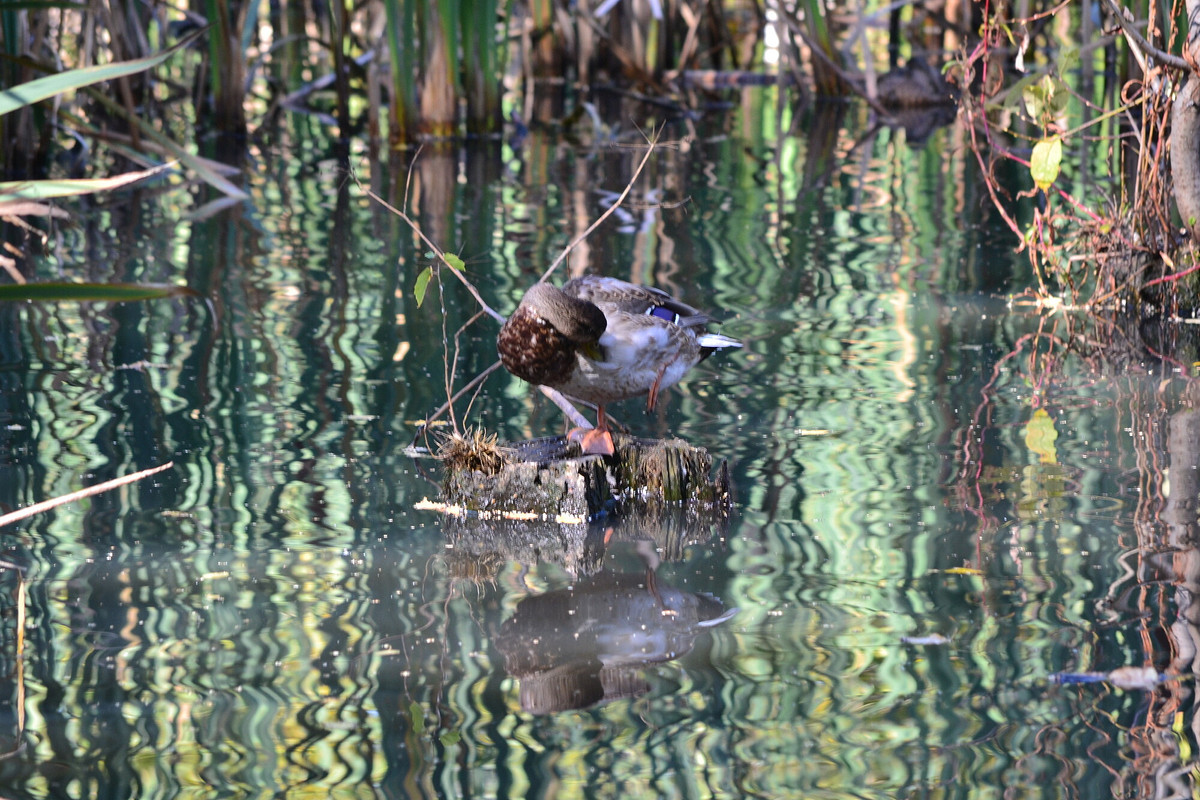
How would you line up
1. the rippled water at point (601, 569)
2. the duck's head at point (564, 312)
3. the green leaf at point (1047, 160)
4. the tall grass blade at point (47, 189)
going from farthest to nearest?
1. the green leaf at point (1047, 160)
2. the duck's head at point (564, 312)
3. the tall grass blade at point (47, 189)
4. the rippled water at point (601, 569)

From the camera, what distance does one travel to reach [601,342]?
362cm

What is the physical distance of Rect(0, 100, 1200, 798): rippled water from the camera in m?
2.56

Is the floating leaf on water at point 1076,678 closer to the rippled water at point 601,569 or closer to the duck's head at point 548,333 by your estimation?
the rippled water at point 601,569

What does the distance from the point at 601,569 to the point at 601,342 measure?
21.0 inches

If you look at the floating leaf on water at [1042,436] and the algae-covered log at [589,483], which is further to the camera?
the floating leaf on water at [1042,436]

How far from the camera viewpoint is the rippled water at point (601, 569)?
256 centimetres

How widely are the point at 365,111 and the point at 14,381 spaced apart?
25.1 ft

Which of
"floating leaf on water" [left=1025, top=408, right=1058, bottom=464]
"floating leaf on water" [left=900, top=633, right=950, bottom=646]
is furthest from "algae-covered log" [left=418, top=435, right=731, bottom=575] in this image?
"floating leaf on water" [left=1025, top=408, right=1058, bottom=464]

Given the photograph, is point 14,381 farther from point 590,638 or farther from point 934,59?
point 934,59

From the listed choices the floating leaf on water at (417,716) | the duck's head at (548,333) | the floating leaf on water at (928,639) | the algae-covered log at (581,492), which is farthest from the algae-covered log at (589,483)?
the floating leaf on water at (417,716)

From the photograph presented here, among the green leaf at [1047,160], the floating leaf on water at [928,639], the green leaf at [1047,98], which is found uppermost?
the green leaf at [1047,98]

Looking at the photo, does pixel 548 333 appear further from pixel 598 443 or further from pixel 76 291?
pixel 76 291

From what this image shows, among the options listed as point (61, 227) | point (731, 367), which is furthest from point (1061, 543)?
point (61, 227)

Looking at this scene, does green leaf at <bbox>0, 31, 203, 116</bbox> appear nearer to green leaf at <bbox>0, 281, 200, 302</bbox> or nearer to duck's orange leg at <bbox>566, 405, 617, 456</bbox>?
green leaf at <bbox>0, 281, 200, 302</bbox>
